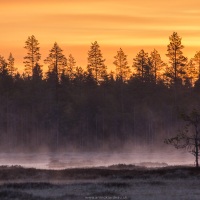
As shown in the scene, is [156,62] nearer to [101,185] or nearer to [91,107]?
[91,107]

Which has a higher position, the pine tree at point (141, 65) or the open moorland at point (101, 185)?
the pine tree at point (141, 65)

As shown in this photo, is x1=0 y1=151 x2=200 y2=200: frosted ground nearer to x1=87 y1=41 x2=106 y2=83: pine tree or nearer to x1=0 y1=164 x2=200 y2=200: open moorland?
x1=0 y1=164 x2=200 y2=200: open moorland

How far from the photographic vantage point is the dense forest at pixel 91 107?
13012 cm

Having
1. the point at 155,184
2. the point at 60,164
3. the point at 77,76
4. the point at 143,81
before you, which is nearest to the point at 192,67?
the point at 143,81

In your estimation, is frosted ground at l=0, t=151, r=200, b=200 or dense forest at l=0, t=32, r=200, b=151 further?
dense forest at l=0, t=32, r=200, b=151

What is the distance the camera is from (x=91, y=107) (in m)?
132

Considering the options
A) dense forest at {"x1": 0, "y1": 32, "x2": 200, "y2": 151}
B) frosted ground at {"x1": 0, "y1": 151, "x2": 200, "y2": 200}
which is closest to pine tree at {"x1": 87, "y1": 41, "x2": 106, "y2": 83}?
dense forest at {"x1": 0, "y1": 32, "x2": 200, "y2": 151}

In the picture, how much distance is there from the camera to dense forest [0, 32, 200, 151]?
5123 inches

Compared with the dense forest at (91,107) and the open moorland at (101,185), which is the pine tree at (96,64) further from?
the open moorland at (101,185)

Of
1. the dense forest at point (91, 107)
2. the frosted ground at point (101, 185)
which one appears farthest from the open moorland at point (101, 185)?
the dense forest at point (91, 107)

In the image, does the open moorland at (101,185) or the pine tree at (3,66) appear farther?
the pine tree at (3,66)

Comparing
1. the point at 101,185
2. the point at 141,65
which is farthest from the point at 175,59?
the point at 101,185

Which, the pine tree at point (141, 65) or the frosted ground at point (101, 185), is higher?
the pine tree at point (141, 65)

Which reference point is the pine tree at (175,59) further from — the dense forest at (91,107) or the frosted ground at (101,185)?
the frosted ground at (101,185)
